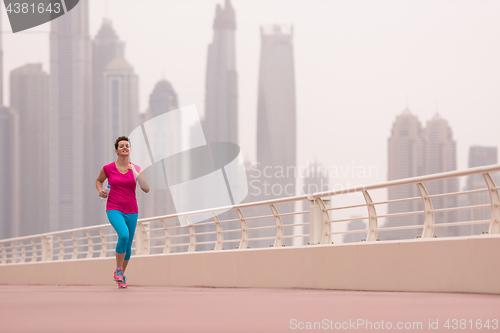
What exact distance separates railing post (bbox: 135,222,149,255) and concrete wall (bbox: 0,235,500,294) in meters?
0.66

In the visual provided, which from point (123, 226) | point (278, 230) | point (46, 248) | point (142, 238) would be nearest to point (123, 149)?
point (123, 226)

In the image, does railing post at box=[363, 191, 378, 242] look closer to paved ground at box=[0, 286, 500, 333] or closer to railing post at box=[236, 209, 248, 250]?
paved ground at box=[0, 286, 500, 333]

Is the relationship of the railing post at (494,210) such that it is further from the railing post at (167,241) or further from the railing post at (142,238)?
the railing post at (142,238)

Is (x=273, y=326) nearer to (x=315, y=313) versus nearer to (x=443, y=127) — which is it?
(x=315, y=313)

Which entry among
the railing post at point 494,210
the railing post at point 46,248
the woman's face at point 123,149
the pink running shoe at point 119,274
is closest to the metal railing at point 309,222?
the railing post at point 494,210

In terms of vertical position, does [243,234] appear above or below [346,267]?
above

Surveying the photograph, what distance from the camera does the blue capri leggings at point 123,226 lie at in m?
8.48

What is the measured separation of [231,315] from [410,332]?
1.38 m

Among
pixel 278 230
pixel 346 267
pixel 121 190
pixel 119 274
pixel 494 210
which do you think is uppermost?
pixel 121 190

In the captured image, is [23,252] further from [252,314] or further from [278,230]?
[252,314]

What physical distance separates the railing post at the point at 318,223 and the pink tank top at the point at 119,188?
221 centimetres

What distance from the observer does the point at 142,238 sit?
43.9ft

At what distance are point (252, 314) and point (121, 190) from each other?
4.34 meters

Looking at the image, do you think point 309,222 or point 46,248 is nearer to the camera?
point 309,222
